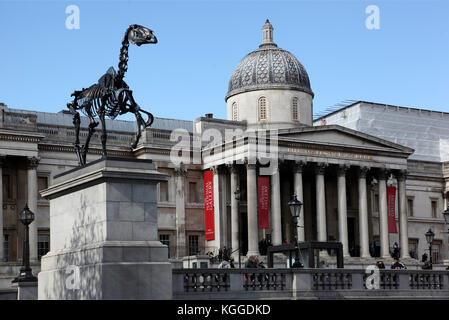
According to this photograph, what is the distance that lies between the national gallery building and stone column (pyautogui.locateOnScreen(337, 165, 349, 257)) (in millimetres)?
69

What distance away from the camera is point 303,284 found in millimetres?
27906

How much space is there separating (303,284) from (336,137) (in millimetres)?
33620

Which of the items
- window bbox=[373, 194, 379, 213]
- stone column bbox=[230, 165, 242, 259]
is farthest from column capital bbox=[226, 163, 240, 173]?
window bbox=[373, 194, 379, 213]

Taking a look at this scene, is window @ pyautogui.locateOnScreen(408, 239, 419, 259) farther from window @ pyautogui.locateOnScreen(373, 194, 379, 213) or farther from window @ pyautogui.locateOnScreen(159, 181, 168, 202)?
window @ pyautogui.locateOnScreen(159, 181, 168, 202)

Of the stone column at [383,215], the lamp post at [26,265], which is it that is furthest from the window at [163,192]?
the lamp post at [26,265]

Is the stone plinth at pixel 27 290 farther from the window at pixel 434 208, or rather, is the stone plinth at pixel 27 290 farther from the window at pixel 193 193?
the window at pixel 434 208

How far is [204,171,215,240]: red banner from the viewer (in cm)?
5900

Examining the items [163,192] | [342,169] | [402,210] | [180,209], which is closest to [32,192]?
[163,192]

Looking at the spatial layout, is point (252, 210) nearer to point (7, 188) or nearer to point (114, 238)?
point (7, 188)

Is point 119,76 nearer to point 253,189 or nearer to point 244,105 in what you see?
point 253,189

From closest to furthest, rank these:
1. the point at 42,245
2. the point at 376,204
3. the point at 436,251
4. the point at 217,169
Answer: the point at 42,245, the point at 217,169, the point at 376,204, the point at 436,251

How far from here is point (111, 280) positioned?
21.9 metres

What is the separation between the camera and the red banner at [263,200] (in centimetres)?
5706
